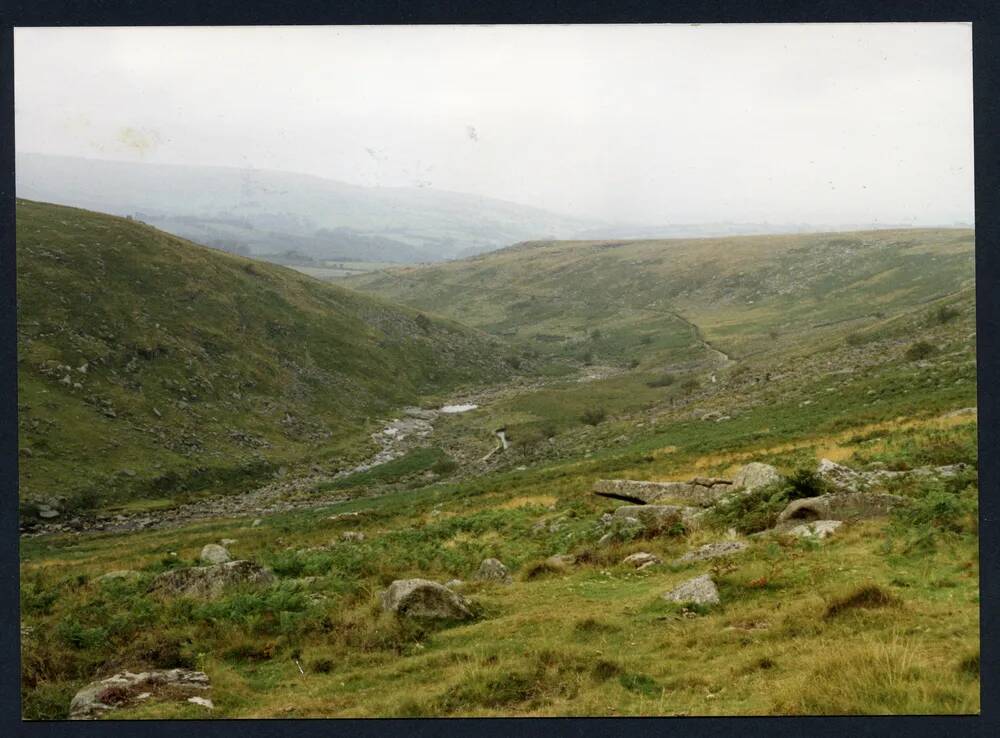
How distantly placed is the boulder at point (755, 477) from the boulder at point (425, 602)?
7.24 m

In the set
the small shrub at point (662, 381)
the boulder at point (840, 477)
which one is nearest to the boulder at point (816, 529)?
the boulder at point (840, 477)

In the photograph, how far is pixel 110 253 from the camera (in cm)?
4750

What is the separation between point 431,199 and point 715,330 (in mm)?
51388

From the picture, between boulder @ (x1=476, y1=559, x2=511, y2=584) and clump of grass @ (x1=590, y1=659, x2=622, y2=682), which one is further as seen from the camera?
boulder @ (x1=476, y1=559, x2=511, y2=584)

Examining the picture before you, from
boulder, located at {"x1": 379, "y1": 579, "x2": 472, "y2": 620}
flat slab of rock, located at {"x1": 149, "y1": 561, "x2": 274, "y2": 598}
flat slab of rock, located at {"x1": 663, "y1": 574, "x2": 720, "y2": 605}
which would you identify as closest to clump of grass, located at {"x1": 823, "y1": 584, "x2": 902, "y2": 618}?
flat slab of rock, located at {"x1": 663, "y1": 574, "x2": 720, "y2": 605}

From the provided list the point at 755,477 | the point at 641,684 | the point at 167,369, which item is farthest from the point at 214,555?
the point at 167,369

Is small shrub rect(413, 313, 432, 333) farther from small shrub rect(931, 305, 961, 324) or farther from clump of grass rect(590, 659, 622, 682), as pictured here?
clump of grass rect(590, 659, 622, 682)

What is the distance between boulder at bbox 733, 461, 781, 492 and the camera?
50.0 feet

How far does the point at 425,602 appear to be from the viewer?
11609 millimetres

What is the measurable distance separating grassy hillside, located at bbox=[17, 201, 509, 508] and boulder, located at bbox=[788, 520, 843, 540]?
2824 centimetres

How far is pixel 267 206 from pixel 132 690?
30.7 m

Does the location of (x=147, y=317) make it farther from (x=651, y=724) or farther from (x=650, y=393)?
(x=651, y=724)

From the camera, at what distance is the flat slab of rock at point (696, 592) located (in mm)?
10906

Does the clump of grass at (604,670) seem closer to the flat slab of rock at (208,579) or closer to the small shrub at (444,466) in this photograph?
the flat slab of rock at (208,579)
